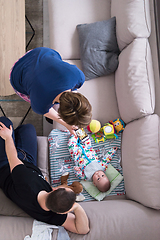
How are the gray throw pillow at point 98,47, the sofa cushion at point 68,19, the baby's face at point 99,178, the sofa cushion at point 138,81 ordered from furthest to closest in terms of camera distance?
the sofa cushion at point 68,19 → the gray throw pillow at point 98,47 → the baby's face at point 99,178 → the sofa cushion at point 138,81

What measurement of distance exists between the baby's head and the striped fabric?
96 millimetres

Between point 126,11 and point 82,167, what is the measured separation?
1549mm

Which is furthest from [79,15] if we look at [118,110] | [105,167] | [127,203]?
[127,203]

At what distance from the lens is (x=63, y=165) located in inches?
72.4

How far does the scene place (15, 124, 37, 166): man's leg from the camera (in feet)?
5.56

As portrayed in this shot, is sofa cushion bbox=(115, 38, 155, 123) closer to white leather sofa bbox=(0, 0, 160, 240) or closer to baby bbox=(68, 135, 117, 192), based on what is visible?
white leather sofa bbox=(0, 0, 160, 240)

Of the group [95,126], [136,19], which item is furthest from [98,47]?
[95,126]

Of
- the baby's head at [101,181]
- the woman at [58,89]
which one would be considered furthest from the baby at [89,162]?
the woman at [58,89]

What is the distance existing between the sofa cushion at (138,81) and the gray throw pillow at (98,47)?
178mm

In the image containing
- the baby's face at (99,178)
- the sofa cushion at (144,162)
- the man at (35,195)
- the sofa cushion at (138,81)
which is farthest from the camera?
the baby's face at (99,178)

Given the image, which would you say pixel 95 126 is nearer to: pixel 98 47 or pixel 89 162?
pixel 89 162

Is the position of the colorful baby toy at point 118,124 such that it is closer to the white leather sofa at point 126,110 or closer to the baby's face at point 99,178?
the white leather sofa at point 126,110

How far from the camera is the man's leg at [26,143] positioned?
5.56ft

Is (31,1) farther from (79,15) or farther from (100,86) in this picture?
(100,86)
